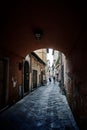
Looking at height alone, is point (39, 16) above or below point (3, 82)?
above

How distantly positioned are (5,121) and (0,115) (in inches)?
36.5

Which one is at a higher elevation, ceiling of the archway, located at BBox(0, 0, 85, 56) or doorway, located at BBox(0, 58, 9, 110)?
ceiling of the archway, located at BBox(0, 0, 85, 56)

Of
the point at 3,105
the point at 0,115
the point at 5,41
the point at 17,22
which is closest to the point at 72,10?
the point at 17,22

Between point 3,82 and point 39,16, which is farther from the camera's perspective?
point 3,82

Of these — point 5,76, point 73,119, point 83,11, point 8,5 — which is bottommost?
point 73,119

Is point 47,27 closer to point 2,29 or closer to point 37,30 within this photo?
point 37,30

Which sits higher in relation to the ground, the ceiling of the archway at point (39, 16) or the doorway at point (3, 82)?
the ceiling of the archway at point (39, 16)

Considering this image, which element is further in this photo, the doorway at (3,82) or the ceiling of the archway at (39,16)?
the doorway at (3,82)

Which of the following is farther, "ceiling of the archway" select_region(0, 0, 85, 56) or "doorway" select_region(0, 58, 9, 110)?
"doorway" select_region(0, 58, 9, 110)

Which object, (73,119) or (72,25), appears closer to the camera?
(72,25)

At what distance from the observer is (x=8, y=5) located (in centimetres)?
399

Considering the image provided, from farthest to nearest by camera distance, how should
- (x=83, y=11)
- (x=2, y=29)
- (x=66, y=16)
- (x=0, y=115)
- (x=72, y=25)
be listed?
(x=0, y=115) → (x=2, y=29) → (x=72, y=25) → (x=66, y=16) → (x=83, y=11)

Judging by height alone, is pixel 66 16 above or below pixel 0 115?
above

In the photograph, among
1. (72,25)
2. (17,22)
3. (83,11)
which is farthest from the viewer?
(17,22)
